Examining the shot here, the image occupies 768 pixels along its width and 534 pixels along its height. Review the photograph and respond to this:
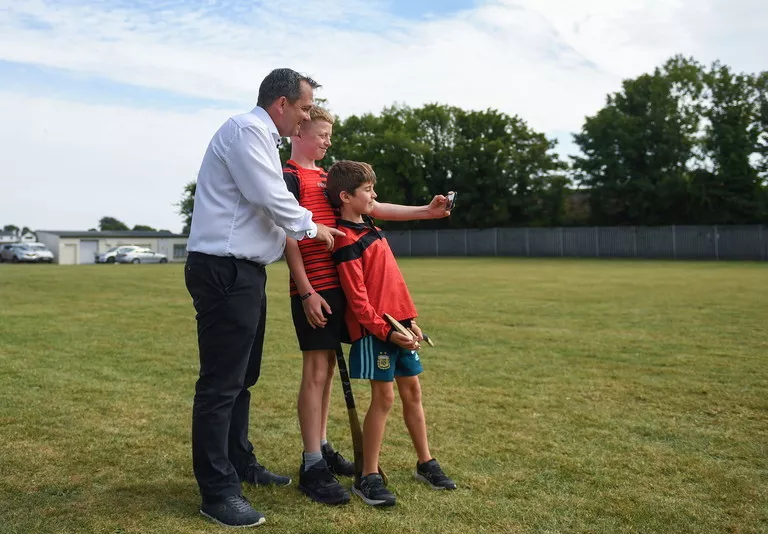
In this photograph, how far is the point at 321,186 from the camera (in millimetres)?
3945

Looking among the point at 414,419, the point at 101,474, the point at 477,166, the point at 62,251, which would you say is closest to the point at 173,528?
the point at 101,474

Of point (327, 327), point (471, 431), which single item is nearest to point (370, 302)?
point (327, 327)

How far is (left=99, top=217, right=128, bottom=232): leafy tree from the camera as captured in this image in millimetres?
149725

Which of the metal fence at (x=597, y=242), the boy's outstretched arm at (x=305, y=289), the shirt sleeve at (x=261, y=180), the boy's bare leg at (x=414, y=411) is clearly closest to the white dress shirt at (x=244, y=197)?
the shirt sleeve at (x=261, y=180)

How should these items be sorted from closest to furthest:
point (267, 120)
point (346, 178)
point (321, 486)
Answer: point (267, 120) < point (321, 486) < point (346, 178)

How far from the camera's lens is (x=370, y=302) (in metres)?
3.77

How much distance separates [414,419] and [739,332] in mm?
7089

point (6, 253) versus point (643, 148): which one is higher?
point (643, 148)

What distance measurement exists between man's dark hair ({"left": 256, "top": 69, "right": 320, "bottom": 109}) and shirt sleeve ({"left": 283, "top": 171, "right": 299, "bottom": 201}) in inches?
17.4

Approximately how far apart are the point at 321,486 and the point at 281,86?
2.00 meters

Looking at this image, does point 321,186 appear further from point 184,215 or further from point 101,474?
point 184,215

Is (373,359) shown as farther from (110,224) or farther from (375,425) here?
(110,224)

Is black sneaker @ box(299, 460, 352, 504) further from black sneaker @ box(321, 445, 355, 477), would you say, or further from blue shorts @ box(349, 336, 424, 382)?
blue shorts @ box(349, 336, 424, 382)

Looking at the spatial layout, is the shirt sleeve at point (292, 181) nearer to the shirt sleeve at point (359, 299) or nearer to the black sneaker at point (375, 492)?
the shirt sleeve at point (359, 299)
